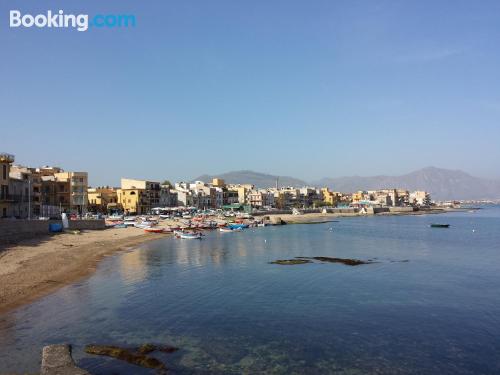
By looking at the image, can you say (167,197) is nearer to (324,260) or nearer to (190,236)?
(190,236)

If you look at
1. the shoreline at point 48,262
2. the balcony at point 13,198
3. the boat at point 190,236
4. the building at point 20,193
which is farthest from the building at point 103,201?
the shoreline at point 48,262

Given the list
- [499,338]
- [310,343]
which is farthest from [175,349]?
[499,338]

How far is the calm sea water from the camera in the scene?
730 inches

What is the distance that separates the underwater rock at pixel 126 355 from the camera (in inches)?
703

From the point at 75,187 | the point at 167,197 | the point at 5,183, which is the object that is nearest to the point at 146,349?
the point at 5,183

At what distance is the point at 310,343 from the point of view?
21.0 meters

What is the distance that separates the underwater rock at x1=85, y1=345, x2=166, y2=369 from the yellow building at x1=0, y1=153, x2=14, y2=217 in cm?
5377

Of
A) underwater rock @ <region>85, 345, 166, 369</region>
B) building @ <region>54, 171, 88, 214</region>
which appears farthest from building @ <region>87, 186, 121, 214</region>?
underwater rock @ <region>85, 345, 166, 369</region>

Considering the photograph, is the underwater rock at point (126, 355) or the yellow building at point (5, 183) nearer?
the underwater rock at point (126, 355)

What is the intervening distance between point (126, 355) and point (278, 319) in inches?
380

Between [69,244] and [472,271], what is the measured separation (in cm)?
4882

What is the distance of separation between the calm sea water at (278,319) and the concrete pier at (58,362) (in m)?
1.13

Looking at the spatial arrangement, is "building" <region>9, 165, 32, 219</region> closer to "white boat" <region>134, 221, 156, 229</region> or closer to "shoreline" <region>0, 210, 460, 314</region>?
"shoreline" <region>0, 210, 460, 314</region>

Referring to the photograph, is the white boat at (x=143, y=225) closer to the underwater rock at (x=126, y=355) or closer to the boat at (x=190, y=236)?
the boat at (x=190, y=236)
